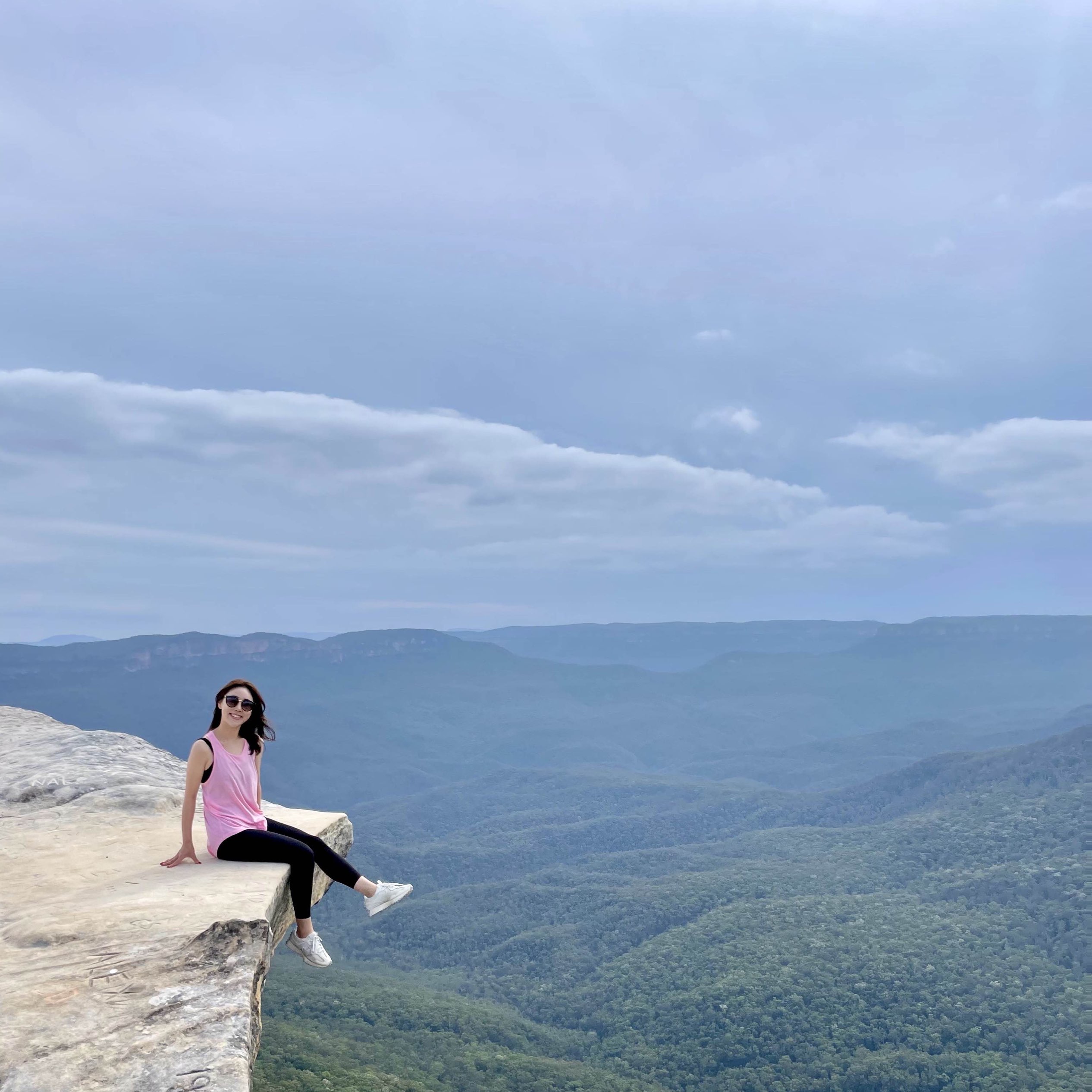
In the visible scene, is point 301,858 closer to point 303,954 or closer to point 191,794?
point 303,954

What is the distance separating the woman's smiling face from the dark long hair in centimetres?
5

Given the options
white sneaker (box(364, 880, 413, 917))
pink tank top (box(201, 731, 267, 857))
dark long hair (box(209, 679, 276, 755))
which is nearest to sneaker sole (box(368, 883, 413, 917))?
white sneaker (box(364, 880, 413, 917))

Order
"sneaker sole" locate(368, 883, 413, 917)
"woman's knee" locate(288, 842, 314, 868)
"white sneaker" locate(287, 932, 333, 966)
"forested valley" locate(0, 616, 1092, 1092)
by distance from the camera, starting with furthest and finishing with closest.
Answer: "forested valley" locate(0, 616, 1092, 1092)
"sneaker sole" locate(368, 883, 413, 917)
"white sneaker" locate(287, 932, 333, 966)
"woman's knee" locate(288, 842, 314, 868)

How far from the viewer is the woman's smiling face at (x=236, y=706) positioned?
1155cm

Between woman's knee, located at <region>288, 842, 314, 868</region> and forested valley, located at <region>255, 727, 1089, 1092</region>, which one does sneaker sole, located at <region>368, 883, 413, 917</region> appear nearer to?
woman's knee, located at <region>288, 842, 314, 868</region>

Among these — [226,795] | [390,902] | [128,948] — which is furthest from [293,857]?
[128,948]

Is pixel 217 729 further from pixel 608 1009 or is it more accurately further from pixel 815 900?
pixel 815 900

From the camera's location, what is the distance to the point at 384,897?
42.0 feet

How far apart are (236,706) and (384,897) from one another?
3.83 m

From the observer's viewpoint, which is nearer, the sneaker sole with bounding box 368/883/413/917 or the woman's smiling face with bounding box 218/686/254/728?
the woman's smiling face with bounding box 218/686/254/728

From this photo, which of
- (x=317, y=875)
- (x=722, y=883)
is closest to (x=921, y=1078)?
(x=722, y=883)

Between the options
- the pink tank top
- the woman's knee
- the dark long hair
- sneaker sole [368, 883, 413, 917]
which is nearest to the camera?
the woman's knee

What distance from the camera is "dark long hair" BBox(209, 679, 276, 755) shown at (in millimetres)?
11805

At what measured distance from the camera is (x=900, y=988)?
85500mm
